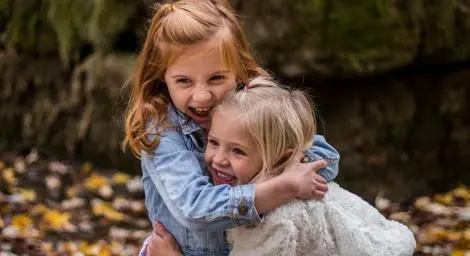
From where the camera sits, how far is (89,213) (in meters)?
6.20

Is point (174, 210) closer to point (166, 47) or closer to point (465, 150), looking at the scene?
point (166, 47)

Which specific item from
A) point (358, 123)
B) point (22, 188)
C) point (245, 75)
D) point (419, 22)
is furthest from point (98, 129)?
point (245, 75)

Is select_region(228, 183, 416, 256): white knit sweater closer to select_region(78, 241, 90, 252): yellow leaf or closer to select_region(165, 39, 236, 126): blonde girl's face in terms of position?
select_region(165, 39, 236, 126): blonde girl's face

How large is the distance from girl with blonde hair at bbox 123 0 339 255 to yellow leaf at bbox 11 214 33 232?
9.92 feet

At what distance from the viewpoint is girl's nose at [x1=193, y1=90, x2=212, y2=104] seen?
113 inches

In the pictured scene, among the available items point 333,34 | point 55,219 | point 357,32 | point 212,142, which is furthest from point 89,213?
point 212,142

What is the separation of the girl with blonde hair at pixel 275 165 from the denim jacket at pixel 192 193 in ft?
0.22

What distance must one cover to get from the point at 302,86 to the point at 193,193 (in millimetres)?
3253

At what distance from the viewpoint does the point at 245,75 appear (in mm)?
3049

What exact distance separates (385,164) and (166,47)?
3.69 metres

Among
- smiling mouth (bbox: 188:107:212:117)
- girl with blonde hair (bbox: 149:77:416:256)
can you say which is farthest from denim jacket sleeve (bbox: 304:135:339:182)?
smiling mouth (bbox: 188:107:212:117)

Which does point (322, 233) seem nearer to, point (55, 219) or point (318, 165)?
point (318, 165)

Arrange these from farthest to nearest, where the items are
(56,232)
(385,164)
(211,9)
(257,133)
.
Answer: (385,164) → (56,232) → (211,9) → (257,133)

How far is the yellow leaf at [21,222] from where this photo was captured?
591cm
